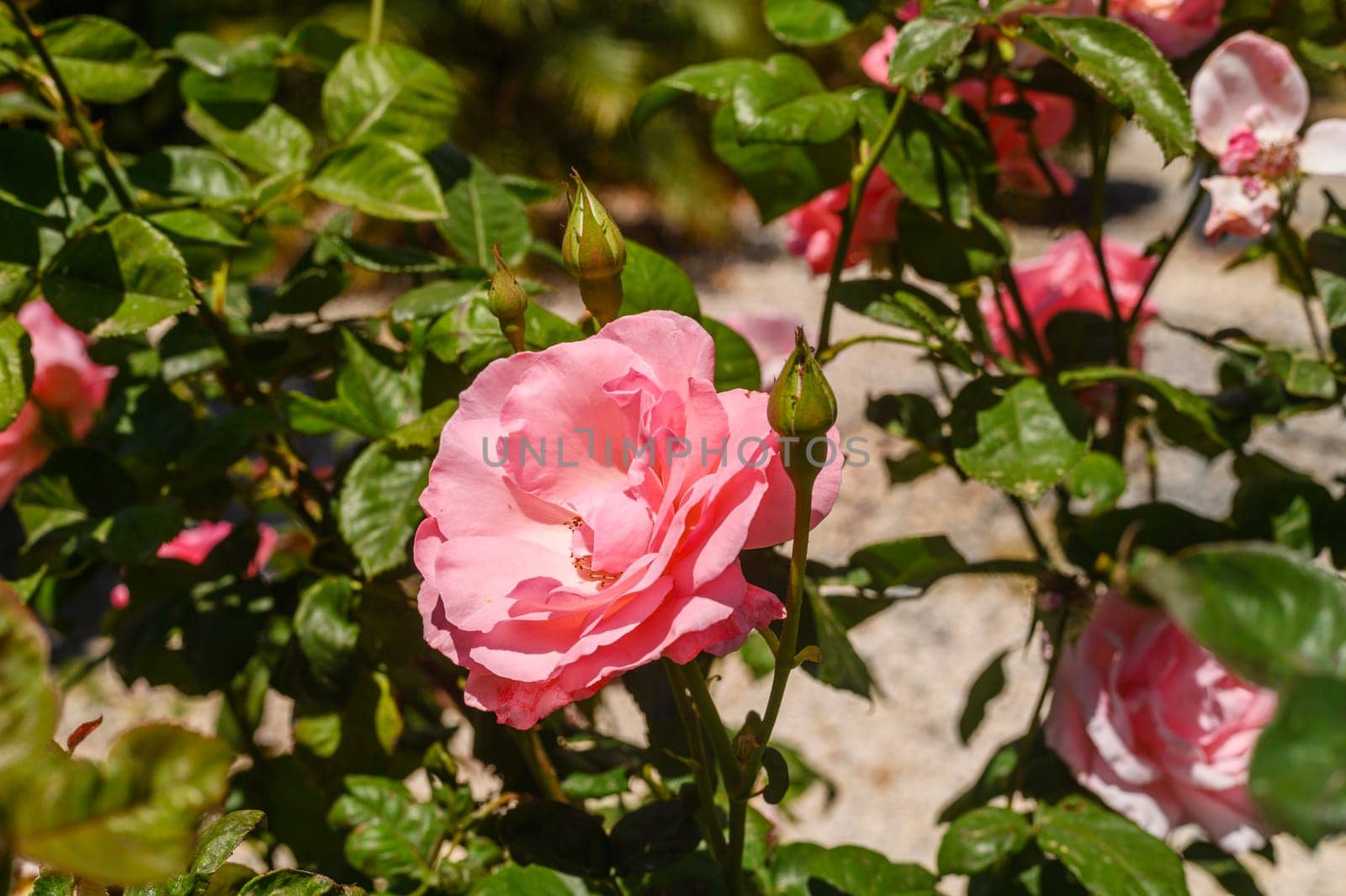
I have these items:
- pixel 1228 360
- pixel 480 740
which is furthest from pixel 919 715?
pixel 480 740

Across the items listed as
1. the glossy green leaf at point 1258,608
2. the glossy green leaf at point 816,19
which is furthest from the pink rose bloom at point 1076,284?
the glossy green leaf at point 1258,608

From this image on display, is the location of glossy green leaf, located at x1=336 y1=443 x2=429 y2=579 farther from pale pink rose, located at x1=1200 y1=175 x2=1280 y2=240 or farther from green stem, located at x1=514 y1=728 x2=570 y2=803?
pale pink rose, located at x1=1200 y1=175 x2=1280 y2=240

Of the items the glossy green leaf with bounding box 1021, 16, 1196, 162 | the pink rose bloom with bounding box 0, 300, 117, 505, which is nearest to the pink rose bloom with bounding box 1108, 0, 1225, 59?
the glossy green leaf with bounding box 1021, 16, 1196, 162

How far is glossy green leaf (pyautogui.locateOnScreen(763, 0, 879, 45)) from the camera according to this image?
617 millimetres

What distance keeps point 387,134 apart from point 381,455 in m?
0.20

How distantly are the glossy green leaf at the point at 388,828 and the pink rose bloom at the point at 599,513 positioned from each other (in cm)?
24

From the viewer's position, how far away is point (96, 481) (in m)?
0.63

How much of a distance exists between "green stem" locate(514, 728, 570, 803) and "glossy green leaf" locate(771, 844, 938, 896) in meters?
0.11

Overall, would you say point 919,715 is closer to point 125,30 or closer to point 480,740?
point 480,740

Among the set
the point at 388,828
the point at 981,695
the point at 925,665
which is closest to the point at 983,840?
the point at 981,695

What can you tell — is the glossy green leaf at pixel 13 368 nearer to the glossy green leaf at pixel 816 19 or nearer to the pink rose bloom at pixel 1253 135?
the glossy green leaf at pixel 816 19

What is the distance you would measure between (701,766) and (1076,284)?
50 cm

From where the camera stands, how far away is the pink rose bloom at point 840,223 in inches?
26.6

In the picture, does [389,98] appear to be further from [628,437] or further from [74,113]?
[628,437]
